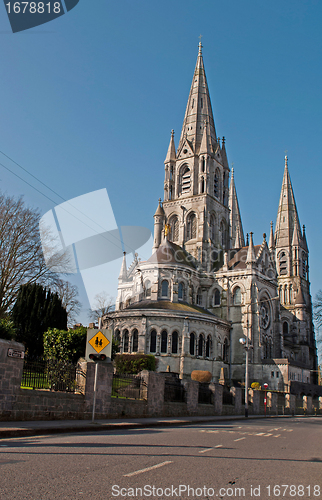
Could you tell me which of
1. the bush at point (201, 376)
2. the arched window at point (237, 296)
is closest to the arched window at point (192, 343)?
the bush at point (201, 376)

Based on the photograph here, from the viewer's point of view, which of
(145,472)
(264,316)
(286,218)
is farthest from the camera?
(286,218)

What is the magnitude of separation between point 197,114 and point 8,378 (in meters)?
64.3

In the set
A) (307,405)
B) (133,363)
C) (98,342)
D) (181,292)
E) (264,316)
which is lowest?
(307,405)

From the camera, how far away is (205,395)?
2686cm

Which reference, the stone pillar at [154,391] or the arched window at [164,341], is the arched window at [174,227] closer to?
the arched window at [164,341]

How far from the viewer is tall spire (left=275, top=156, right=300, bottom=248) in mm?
87438

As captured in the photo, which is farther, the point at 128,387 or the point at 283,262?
the point at 283,262

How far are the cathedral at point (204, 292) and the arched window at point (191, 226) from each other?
15 cm

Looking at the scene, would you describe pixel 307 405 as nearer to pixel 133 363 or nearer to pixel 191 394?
pixel 133 363

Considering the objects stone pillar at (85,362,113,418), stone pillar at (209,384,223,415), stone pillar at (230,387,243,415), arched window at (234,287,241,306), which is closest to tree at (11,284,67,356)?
stone pillar at (209,384,223,415)

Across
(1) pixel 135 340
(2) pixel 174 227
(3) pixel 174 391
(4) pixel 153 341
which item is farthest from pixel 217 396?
(2) pixel 174 227

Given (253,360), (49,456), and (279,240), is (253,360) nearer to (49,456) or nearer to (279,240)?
(279,240)

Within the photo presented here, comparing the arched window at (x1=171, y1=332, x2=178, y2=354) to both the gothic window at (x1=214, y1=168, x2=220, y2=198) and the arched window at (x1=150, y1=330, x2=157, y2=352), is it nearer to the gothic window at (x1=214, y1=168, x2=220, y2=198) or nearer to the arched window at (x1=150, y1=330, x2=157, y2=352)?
the arched window at (x1=150, y1=330, x2=157, y2=352)

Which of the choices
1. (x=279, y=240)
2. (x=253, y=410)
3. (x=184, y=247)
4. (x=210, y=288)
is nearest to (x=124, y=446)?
(x=253, y=410)
